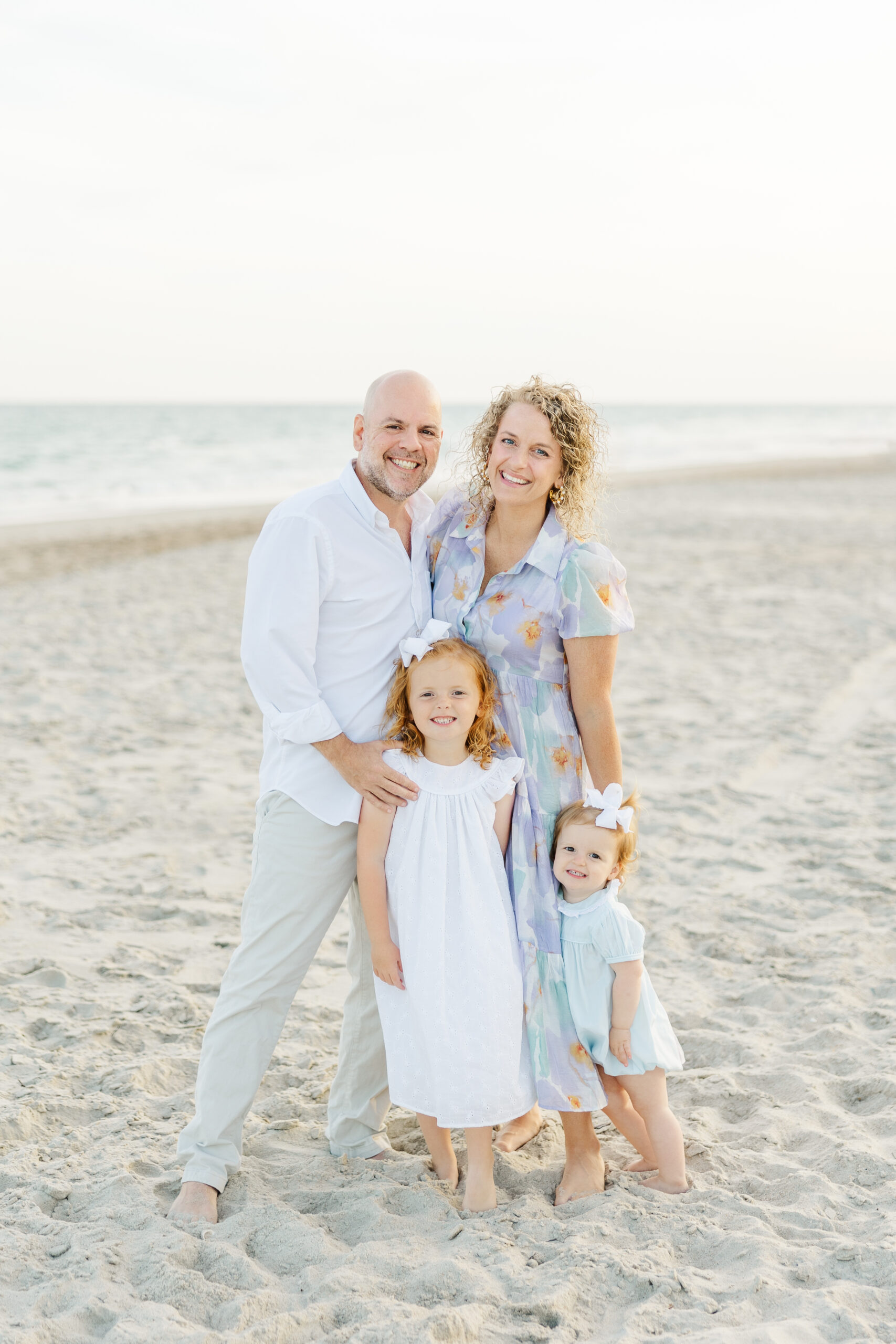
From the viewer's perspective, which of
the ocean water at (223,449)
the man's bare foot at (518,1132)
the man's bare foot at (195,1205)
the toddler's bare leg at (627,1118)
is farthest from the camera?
the ocean water at (223,449)

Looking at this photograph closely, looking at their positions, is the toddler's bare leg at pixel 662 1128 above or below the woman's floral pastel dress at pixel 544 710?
below

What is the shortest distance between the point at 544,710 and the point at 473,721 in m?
0.20

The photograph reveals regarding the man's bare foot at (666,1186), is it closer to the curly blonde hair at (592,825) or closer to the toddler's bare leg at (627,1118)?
the toddler's bare leg at (627,1118)

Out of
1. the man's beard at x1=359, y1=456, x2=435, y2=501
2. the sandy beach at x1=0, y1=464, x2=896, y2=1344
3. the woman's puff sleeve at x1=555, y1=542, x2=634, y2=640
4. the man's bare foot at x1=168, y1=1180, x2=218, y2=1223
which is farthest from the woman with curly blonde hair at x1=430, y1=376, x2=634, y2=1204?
the man's bare foot at x1=168, y1=1180, x2=218, y2=1223

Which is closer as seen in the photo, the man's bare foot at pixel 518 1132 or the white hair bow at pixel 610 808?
the white hair bow at pixel 610 808

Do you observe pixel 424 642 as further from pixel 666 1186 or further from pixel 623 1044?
pixel 666 1186

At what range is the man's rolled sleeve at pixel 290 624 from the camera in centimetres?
276

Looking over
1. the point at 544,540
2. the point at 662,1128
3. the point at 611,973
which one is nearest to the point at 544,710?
the point at 544,540

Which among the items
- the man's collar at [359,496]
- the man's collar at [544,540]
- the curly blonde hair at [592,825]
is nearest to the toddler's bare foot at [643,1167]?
the curly blonde hair at [592,825]

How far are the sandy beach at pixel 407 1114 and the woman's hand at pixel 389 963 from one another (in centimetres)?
57

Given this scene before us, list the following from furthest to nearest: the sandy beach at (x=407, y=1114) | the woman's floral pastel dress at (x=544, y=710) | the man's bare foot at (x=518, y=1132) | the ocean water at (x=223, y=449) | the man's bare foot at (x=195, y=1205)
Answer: the ocean water at (x=223, y=449) < the man's bare foot at (x=518, y=1132) < the woman's floral pastel dress at (x=544, y=710) < the man's bare foot at (x=195, y=1205) < the sandy beach at (x=407, y=1114)

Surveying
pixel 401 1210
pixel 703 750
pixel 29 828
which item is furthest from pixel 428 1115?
pixel 703 750

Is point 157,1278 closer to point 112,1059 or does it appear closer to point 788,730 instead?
point 112,1059

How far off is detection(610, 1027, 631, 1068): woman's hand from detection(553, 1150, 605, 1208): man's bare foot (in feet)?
1.02
